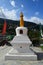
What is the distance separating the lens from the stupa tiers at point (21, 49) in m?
10.4

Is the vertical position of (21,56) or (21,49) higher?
(21,49)

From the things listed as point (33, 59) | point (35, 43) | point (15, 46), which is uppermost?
point (15, 46)

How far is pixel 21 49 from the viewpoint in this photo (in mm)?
10812

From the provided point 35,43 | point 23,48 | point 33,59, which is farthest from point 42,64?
point 35,43

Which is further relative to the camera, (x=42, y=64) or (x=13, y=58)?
(x=13, y=58)

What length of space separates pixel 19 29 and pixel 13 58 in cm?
234

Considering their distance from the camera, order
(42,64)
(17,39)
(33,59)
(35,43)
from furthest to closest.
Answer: (35,43), (17,39), (33,59), (42,64)

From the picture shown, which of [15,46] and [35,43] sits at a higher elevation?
[15,46]

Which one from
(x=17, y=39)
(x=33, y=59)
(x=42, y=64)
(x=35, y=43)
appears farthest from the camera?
(x=35, y=43)

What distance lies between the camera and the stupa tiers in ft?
34.0

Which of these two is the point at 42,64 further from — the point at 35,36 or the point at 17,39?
the point at 35,36

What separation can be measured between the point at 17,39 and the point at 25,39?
2.01ft

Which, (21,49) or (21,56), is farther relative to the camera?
(21,49)

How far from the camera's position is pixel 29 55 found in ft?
34.2
